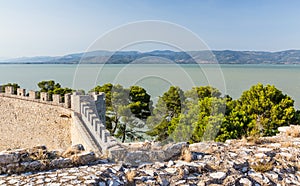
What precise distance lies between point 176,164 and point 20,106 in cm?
1222

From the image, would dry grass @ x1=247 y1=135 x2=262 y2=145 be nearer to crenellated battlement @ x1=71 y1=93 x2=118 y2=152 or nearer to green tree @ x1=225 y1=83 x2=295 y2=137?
crenellated battlement @ x1=71 y1=93 x2=118 y2=152

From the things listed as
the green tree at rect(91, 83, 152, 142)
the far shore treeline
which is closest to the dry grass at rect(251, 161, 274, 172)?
the far shore treeline

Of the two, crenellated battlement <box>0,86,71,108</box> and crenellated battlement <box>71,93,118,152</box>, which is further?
crenellated battlement <box>0,86,71,108</box>

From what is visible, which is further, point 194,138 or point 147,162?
point 194,138

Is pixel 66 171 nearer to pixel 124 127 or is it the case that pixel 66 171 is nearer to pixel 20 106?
pixel 20 106

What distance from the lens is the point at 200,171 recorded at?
4191mm

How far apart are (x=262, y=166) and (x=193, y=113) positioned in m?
11.3

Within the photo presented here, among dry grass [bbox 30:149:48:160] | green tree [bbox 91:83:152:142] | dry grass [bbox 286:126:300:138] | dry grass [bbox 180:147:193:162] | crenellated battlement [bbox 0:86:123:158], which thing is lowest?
green tree [bbox 91:83:152:142]

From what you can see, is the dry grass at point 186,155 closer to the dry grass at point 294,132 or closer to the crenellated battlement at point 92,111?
the crenellated battlement at point 92,111

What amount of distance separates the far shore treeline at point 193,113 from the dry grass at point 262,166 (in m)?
9.31

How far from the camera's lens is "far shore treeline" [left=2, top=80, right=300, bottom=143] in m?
14.8

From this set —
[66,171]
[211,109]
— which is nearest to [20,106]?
[211,109]

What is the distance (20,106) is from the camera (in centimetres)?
1420

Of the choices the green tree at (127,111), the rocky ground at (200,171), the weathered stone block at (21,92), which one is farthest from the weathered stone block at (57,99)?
the green tree at (127,111)
